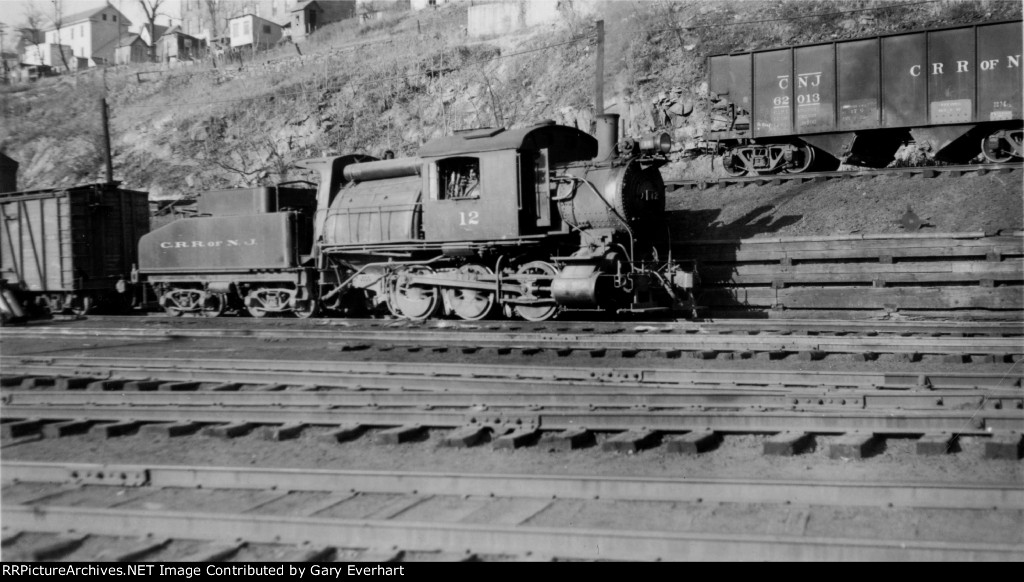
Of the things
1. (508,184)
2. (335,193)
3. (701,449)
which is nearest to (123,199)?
(335,193)

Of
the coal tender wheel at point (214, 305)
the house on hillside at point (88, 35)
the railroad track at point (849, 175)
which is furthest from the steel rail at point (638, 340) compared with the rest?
the house on hillside at point (88, 35)

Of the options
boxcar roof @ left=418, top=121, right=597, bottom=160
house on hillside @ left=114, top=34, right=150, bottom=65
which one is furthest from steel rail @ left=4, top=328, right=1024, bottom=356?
house on hillside @ left=114, top=34, right=150, bottom=65

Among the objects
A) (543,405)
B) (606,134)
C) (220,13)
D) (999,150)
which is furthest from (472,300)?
(220,13)

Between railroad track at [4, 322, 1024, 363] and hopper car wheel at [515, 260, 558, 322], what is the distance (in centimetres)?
137

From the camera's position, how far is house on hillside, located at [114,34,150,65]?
7738 cm

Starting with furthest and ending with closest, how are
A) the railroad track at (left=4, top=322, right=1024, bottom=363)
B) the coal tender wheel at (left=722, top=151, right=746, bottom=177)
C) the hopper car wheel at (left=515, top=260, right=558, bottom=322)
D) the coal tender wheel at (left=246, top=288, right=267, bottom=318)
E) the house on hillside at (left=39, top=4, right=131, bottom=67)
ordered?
the house on hillside at (left=39, top=4, right=131, bottom=67), the coal tender wheel at (left=722, top=151, right=746, bottom=177), the coal tender wheel at (left=246, top=288, right=267, bottom=318), the hopper car wheel at (left=515, top=260, right=558, bottom=322), the railroad track at (left=4, top=322, right=1024, bottom=363)

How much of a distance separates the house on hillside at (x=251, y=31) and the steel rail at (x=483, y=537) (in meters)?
80.7

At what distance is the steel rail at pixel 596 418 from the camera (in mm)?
5574

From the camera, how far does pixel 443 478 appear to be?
15.6 ft

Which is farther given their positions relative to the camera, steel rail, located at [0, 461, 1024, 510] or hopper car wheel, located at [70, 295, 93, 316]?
hopper car wheel, located at [70, 295, 93, 316]

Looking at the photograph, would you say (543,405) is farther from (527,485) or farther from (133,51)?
(133,51)

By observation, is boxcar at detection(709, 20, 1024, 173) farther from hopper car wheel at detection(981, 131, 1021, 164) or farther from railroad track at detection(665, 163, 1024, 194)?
railroad track at detection(665, 163, 1024, 194)

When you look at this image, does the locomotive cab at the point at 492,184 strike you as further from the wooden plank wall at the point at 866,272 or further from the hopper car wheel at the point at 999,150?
the hopper car wheel at the point at 999,150

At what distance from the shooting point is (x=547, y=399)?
266 inches
